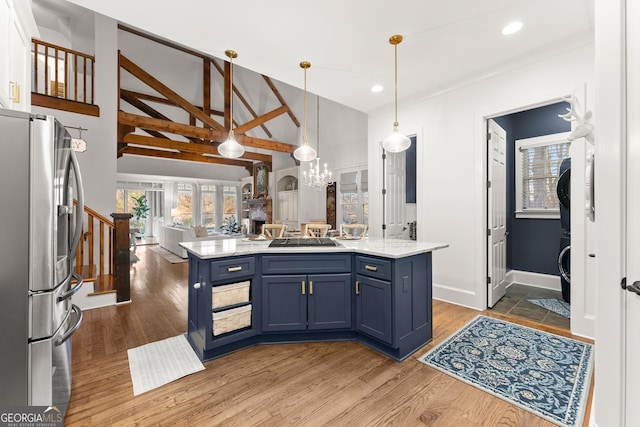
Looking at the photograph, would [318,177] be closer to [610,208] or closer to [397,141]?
[397,141]

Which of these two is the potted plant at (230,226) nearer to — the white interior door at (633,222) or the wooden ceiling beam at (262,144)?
the wooden ceiling beam at (262,144)

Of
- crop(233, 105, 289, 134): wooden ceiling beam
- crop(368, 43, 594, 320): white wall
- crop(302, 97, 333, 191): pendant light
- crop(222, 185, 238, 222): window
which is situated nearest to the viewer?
crop(368, 43, 594, 320): white wall

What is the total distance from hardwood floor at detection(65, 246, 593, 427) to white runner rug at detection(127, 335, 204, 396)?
65 millimetres

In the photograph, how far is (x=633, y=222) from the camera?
3.99ft

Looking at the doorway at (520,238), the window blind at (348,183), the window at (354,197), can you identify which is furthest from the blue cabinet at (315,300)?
the window blind at (348,183)

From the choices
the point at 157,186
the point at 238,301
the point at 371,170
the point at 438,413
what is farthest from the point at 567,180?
the point at 157,186

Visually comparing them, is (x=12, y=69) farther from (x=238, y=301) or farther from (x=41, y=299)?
(x=238, y=301)

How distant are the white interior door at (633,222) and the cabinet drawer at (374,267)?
4.39ft

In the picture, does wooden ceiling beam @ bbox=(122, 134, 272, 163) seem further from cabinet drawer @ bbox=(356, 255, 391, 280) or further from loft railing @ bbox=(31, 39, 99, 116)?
cabinet drawer @ bbox=(356, 255, 391, 280)

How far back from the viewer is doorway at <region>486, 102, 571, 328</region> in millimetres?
3527

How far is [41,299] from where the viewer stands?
128 cm

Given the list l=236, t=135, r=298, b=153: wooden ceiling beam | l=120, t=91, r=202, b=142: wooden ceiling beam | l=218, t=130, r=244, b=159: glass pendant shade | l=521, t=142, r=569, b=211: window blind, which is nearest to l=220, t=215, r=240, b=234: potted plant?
l=236, t=135, r=298, b=153: wooden ceiling beam

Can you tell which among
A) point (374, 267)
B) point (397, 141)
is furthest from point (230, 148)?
point (374, 267)

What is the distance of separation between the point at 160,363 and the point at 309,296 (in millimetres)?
1313
